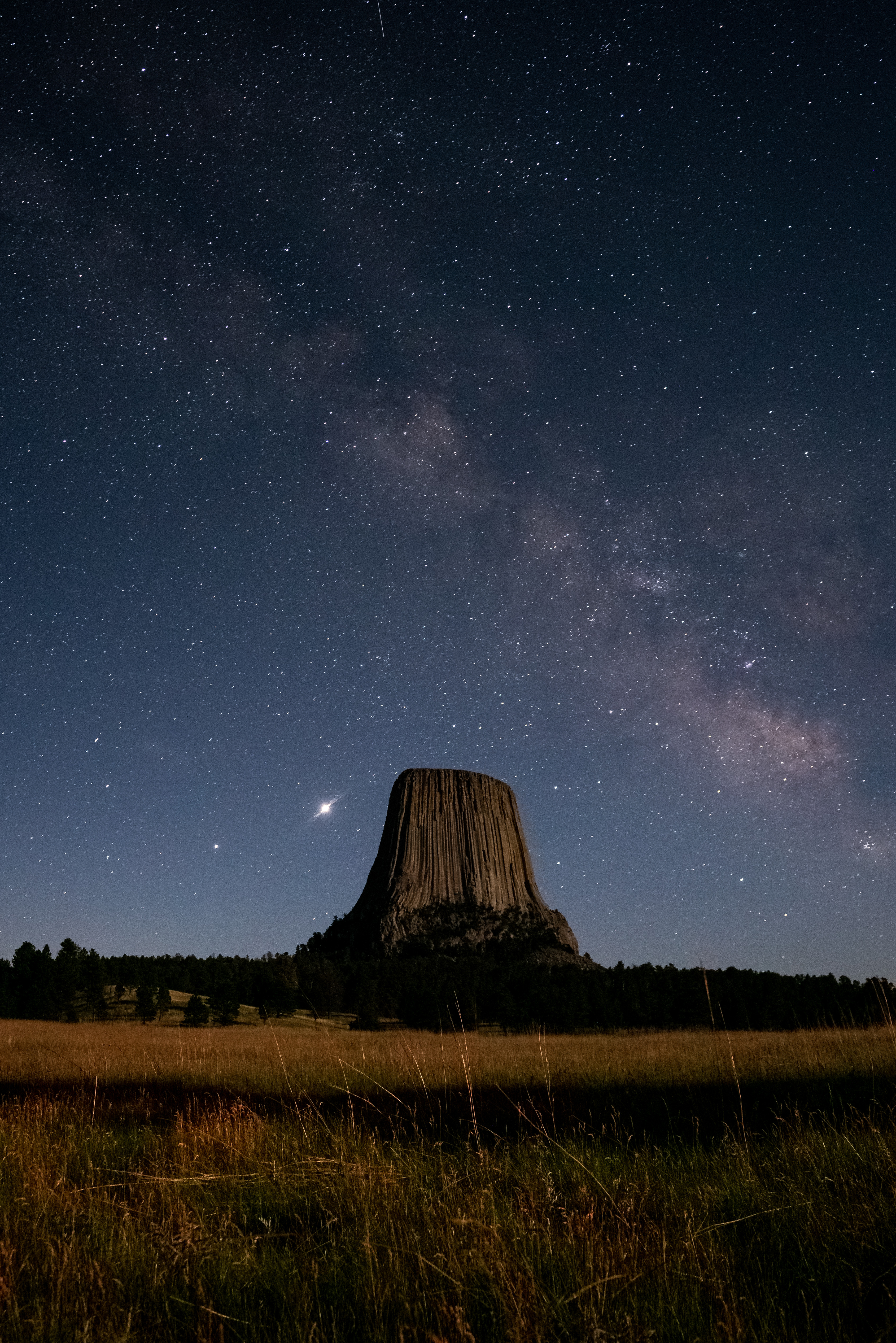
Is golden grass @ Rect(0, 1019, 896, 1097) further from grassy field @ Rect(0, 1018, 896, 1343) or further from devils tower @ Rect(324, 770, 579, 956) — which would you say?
devils tower @ Rect(324, 770, 579, 956)

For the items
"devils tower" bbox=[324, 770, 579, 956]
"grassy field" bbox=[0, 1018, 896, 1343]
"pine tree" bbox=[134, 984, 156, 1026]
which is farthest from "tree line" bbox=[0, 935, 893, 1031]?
"grassy field" bbox=[0, 1018, 896, 1343]

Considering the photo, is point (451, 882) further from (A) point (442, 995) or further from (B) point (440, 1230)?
(B) point (440, 1230)

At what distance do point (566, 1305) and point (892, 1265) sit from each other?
1349 mm

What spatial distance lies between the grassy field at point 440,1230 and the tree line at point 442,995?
35617mm

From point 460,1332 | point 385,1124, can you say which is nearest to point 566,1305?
point 460,1332

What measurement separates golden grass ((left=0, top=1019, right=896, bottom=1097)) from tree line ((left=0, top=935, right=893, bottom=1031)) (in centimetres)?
1184

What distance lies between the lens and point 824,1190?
12.7 feet

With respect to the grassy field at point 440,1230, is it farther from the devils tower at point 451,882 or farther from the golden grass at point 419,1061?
the devils tower at point 451,882

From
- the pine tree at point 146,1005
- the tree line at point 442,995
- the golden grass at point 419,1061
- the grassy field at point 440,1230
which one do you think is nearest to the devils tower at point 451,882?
the tree line at point 442,995

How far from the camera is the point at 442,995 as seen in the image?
51.4 meters

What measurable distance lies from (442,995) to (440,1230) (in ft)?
171

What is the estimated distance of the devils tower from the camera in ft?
333

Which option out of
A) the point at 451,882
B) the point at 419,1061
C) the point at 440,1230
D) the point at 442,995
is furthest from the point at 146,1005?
A: the point at 451,882

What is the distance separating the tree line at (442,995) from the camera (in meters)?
48.7
